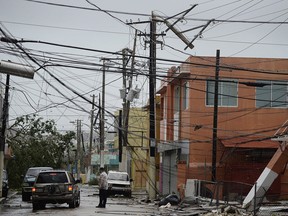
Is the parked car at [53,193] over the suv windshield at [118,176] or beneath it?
beneath

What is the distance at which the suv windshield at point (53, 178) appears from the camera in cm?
2998

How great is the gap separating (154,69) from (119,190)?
1832cm

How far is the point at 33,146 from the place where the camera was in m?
61.9

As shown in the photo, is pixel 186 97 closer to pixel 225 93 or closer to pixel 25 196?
pixel 225 93

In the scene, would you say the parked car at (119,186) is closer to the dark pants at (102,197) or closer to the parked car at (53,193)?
the dark pants at (102,197)

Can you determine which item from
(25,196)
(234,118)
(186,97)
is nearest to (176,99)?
(186,97)

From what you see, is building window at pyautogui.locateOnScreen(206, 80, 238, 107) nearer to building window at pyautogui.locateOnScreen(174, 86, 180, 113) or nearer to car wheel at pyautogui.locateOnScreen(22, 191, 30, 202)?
building window at pyautogui.locateOnScreen(174, 86, 180, 113)

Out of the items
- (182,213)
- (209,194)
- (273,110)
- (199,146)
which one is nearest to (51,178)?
(182,213)

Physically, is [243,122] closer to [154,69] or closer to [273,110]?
[273,110]

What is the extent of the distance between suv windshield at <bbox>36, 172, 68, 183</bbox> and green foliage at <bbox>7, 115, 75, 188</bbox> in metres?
26.7

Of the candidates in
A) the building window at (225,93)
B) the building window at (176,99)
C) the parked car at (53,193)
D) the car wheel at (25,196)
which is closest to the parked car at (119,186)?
the building window at (176,99)

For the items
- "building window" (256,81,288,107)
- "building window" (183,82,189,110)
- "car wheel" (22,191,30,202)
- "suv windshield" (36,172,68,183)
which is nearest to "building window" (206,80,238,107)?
"building window" (256,81,288,107)

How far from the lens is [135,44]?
129ft

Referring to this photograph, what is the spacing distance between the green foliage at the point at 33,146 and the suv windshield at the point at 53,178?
2666cm
